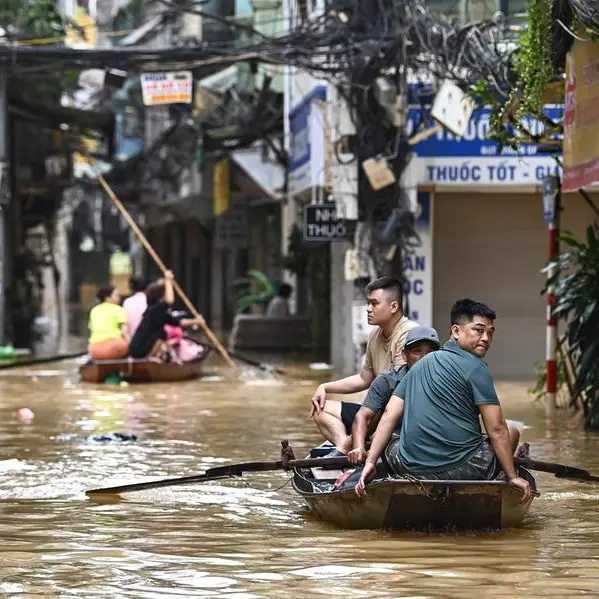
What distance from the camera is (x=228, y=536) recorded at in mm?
9031

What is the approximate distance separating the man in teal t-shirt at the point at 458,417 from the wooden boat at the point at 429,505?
12 cm

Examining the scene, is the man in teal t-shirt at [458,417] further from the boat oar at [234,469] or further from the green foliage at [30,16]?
the green foliage at [30,16]

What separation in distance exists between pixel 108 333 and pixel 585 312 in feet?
29.2

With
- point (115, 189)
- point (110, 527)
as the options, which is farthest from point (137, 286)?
point (115, 189)

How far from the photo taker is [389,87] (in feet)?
68.5

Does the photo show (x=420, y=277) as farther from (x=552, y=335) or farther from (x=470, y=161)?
(x=552, y=335)

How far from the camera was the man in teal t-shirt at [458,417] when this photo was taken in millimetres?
8719

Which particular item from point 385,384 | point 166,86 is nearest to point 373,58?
point 166,86

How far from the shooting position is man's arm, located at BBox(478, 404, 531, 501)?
868cm

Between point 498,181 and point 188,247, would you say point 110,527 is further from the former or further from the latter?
point 188,247

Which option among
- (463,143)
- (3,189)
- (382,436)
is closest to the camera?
(382,436)

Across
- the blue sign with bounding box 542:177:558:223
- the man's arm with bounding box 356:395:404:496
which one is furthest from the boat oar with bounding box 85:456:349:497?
the blue sign with bounding box 542:177:558:223

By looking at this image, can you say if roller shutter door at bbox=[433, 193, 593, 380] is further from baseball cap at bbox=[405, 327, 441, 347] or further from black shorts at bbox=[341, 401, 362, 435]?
baseball cap at bbox=[405, 327, 441, 347]

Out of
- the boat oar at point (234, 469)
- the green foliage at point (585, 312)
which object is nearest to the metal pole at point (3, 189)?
the green foliage at point (585, 312)
